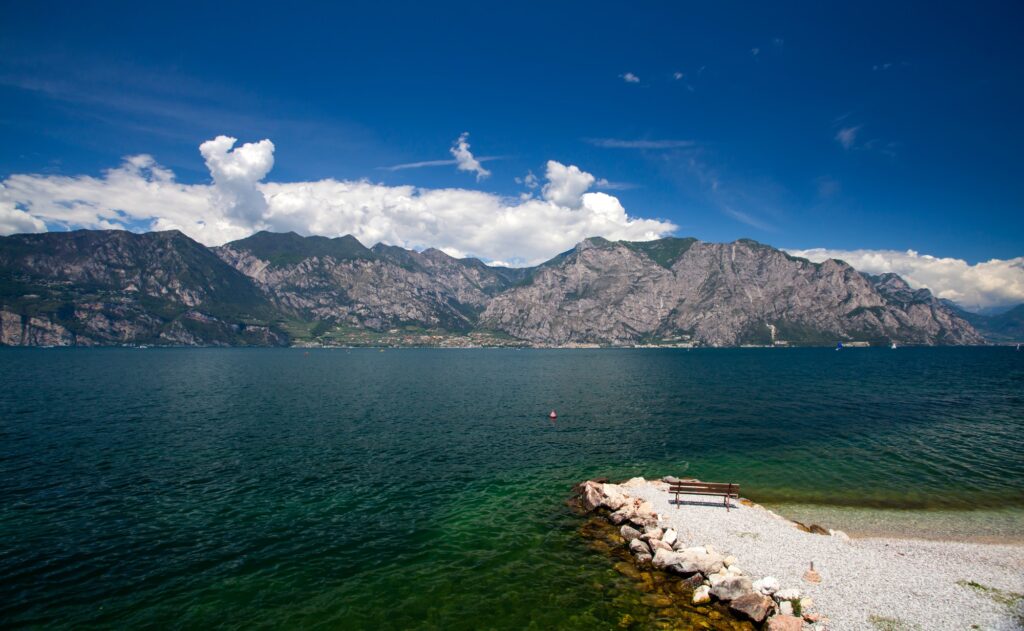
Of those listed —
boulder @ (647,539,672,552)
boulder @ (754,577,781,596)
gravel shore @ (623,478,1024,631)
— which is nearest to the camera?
gravel shore @ (623,478,1024,631)

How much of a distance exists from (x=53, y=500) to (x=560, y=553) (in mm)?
37034

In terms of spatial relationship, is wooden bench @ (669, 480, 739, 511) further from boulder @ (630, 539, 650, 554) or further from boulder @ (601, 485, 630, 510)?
boulder @ (630, 539, 650, 554)

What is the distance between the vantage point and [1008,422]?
65500mm

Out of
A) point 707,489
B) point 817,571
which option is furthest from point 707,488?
point 817,571

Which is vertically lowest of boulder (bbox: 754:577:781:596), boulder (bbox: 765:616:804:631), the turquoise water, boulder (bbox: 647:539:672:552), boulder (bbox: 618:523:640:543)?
the turquoise water

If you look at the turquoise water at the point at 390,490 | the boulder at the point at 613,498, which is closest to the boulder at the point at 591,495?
the boulder at the point at 613,498

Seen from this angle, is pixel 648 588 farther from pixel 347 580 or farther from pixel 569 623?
pixel 347 580

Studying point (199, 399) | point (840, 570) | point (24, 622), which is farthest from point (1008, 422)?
point (199, 399)

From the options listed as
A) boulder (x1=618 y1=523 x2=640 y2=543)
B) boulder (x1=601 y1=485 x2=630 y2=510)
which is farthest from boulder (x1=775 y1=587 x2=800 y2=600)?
boulder (x1=601 y1=485 x2=630 y2=510)

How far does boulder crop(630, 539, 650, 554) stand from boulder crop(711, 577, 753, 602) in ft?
17.1

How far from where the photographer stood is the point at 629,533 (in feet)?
92.4

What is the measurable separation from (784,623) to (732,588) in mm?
2408

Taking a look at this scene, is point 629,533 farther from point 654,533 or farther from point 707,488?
point 707,488

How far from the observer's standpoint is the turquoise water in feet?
69.3
